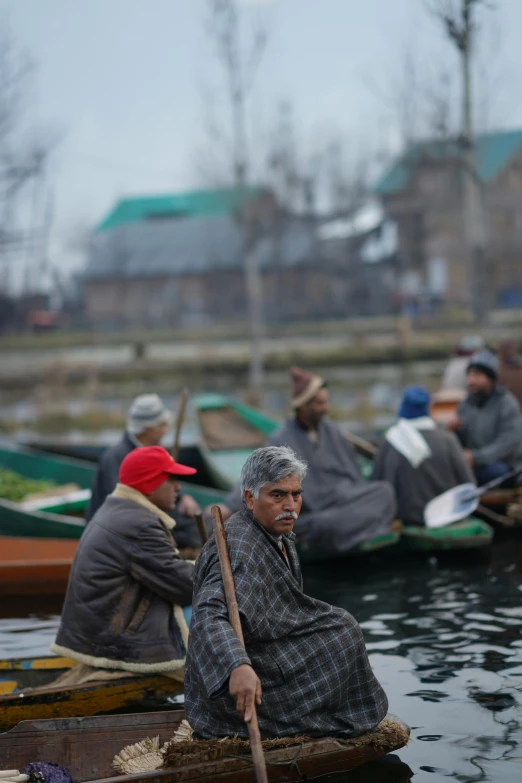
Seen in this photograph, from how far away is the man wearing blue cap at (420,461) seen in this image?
8.95 metres

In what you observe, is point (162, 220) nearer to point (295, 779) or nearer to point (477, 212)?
point (477, 212)

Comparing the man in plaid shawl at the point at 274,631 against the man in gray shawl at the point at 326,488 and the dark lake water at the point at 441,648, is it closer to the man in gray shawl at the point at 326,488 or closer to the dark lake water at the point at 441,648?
the dark lake water at the point at 441,648

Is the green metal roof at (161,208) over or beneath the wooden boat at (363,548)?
over

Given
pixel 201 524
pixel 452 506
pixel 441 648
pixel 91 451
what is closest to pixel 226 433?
pixel 91 451

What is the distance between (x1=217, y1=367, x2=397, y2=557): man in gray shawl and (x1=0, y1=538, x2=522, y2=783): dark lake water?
366 mm

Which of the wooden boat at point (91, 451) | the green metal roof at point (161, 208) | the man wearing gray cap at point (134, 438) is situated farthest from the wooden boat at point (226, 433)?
the green metal roof at point (161, 208)

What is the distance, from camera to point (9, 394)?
28.4 metres

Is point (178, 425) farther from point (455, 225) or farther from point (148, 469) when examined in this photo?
point (455, 225)

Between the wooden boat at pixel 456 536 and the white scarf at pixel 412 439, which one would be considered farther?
the white scarf at pixel 412 439

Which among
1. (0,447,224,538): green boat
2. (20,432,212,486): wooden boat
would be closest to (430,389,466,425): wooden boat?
(20,432,212,486): wooden boat

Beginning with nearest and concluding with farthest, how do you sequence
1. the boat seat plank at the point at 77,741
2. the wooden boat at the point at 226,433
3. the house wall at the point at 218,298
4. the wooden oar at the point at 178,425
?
the boat seat plank at the point at 77,741
the wooden oar at the point at 178,425
the wooden boat at the point at 226,433
the house wall at the point at 218,298

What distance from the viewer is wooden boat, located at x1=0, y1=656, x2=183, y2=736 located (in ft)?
16.8

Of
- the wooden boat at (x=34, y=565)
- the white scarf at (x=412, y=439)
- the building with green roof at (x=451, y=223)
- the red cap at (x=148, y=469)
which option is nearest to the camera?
the red cap at (x=148, y=469)

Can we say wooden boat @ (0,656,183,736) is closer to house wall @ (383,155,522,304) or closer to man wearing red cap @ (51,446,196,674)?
man wearing red cap @ (51,446,196,674)
